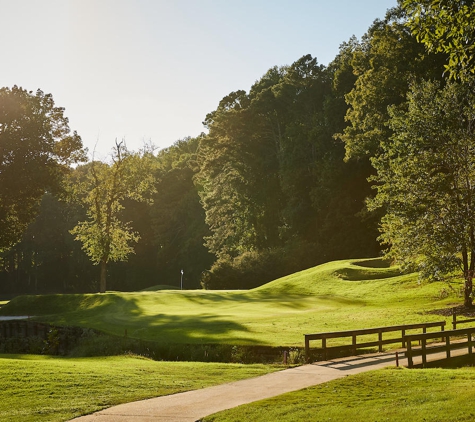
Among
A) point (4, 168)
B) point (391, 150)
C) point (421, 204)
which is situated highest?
point (4, 168)

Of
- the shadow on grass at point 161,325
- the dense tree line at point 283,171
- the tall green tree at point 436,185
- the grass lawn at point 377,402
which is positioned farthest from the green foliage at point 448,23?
the dense tree line at point 283,171

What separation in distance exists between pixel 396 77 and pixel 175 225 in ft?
197

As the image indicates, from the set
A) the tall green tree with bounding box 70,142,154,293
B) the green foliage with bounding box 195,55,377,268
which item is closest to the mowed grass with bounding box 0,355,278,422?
the tall green tree with bounding box 70,142,154,293

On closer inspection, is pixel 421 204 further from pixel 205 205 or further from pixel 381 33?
pixel 205 205

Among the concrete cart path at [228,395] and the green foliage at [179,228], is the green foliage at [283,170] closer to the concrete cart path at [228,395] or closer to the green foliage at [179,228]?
the green foliage at [179,228]

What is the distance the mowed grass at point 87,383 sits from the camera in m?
13.5

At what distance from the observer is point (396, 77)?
2077 inches

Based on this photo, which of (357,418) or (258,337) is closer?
(357,418)

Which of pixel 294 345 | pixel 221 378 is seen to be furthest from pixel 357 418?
pixel 294 345

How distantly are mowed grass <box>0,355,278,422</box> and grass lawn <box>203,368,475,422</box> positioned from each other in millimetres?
3230

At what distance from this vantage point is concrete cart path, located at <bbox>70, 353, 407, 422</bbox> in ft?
41.3

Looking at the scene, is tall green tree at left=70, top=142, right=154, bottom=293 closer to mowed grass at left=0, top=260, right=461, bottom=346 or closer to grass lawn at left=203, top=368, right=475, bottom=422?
mowed grass at left=0, top=260, right=461, bottom=346

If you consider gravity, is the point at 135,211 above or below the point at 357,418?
above

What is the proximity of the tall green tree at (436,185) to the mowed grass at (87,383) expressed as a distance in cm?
1569
